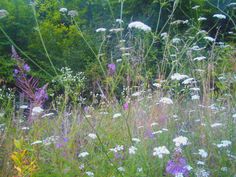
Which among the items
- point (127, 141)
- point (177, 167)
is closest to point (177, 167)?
point (177, 167)

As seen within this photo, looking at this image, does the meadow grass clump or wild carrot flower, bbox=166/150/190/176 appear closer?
wild carrot flower, bbox=166/150/190/176

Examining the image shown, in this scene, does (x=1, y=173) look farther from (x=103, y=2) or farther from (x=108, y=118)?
Answer: (x=103, y=2)

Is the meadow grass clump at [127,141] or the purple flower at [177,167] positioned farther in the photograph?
the meadow grass clump at [127,141]

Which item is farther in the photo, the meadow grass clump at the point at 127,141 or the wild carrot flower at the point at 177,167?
the meadow grass clump at the point at 127,141

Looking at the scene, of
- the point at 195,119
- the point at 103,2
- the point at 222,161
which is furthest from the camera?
the point at 103,2

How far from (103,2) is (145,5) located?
4.58ft

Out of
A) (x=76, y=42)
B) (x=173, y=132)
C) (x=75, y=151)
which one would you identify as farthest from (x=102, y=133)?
(x=76, y=42)

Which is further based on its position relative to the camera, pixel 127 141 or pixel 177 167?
pixel 127 141

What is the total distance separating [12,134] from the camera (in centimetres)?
329

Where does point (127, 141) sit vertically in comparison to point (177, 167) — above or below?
below

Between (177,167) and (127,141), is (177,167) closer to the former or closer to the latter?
(177,167)

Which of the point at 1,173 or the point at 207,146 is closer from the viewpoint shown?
the point at 1,173

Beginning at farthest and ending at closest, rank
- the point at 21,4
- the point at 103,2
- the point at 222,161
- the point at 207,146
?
the point at 103,2 → the point at 21,4 → the point at 207,146 → the point at 222,161

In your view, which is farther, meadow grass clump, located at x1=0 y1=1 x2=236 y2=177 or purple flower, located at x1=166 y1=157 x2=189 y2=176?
meadow grass clump, located at x1=0 y1=1 x2=236 y2=177
